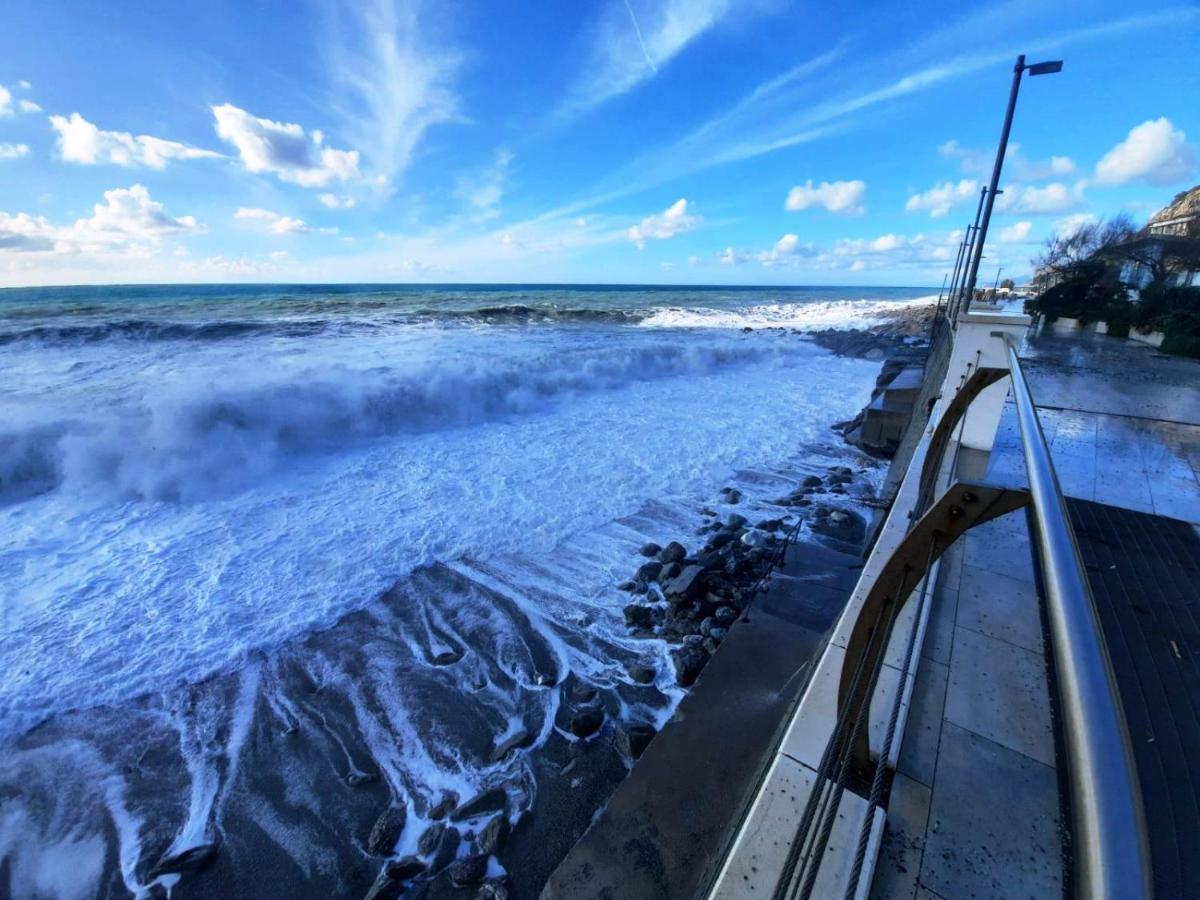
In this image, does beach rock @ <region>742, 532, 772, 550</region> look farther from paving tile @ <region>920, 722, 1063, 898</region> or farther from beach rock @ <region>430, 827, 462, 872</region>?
beach rock @ <region>430, 827, 462, 872</region>

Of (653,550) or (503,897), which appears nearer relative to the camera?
(503,897)

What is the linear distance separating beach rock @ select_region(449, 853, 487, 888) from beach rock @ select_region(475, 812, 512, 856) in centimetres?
7

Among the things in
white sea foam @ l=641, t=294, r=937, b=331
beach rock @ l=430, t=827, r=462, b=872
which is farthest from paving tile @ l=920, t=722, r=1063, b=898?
white sea foam @ l=641, t=294, r=937, b=331

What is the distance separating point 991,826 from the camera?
226 centimetres

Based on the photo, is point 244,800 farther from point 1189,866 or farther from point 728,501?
point 728,501

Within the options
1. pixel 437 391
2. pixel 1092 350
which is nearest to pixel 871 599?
pixel 437 391

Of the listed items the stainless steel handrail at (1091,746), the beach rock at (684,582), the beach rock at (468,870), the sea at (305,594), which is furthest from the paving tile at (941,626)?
the beach rock at (468,870)

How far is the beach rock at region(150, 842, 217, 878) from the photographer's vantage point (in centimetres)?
394

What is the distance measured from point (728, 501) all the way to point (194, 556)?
899cm

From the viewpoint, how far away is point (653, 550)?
7.87 m

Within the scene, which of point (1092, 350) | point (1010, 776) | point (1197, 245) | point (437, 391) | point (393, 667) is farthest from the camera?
point (1197, 245)

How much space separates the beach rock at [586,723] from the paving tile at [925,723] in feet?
10.2

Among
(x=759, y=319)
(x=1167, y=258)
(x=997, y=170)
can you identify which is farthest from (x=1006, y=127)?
(x=759, y=319)

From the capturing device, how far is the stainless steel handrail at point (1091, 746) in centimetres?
62
